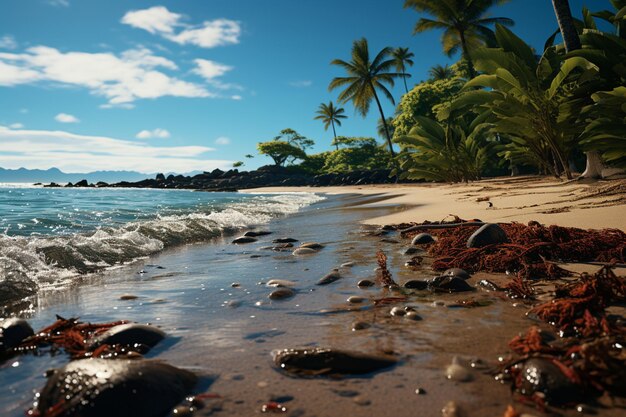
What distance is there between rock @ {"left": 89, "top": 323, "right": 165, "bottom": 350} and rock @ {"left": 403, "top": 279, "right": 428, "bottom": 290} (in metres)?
1.84

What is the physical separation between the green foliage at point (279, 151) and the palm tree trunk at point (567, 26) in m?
57.4

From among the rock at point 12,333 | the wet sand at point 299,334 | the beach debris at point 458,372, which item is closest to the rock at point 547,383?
the wet sand at point 299,334

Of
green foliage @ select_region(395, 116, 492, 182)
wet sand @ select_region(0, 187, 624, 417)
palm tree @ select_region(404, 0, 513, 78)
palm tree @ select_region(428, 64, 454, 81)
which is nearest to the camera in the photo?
wet sand @ select_region(0, 187, 624, 417)

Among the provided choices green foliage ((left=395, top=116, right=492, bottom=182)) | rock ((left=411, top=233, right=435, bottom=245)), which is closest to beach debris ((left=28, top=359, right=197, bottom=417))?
rock ((left=411, top=233, right=435, bottom=245))

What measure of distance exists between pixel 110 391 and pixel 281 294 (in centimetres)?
170

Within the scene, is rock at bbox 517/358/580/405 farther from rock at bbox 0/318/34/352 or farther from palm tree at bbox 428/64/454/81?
palm tree at bbox 428/64/454/81

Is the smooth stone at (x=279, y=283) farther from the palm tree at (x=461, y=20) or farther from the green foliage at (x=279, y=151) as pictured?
the green foliage at (x=279, y=151)

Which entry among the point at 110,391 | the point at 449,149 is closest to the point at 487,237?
the point at 110,391

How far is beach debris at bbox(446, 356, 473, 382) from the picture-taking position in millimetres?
1565

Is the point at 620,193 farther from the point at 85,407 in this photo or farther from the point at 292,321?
the point at 85,407

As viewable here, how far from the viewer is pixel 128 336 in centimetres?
213

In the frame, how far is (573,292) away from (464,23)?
30692mm

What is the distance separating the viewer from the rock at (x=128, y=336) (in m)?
2.09

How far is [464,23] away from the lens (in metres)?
27.9
